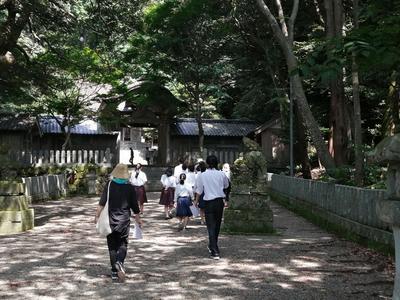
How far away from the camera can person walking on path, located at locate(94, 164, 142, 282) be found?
23.7ft

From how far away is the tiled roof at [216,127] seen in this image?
109 feet

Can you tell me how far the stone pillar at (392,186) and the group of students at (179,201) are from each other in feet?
12.2

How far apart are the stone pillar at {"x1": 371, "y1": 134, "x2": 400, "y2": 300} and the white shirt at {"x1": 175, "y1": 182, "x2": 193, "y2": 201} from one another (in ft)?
26.9

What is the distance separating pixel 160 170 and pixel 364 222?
19.0 m

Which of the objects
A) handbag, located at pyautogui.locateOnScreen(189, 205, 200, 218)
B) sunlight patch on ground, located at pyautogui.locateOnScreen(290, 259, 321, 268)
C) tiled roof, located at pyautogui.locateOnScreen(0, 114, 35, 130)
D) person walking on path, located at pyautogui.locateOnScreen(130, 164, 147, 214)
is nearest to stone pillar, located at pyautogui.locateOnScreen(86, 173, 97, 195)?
tiled roof, located at pyautogui.locateOnScreen(0, 114, 35, 130)

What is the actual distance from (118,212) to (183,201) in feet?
17.7

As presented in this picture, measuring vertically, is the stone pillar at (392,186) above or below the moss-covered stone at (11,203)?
above

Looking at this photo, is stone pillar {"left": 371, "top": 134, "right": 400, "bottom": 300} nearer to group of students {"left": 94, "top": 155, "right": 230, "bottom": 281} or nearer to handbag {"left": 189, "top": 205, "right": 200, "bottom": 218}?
group of students {"left": 94, "top": 155, "right": 230, "bottom": 281}

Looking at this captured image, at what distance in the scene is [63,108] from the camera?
27656 millimetres

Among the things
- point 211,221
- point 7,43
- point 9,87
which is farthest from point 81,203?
point 211,221

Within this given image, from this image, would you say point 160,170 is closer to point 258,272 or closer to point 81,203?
point 81,203

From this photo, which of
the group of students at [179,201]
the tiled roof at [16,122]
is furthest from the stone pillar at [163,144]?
the group of students at [179,201]

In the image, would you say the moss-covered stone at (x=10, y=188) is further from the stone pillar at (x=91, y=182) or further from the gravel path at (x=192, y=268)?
the stone pillar at (x=91, y=182)

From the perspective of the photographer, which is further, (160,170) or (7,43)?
(160,170)
